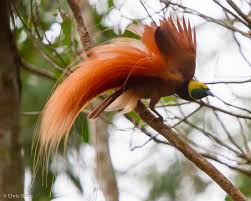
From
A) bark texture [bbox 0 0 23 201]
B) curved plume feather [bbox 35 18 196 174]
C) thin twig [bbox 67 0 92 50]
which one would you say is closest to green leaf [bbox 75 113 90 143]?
thin twig [bbox 67 0 92 50]

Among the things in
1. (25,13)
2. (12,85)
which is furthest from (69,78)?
(25,13)

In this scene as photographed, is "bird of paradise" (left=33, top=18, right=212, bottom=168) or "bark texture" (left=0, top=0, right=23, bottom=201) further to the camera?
"bird of paradise" (left=33, top=18, right=212, bottom=168)

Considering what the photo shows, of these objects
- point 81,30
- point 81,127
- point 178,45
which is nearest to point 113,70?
point 178,45

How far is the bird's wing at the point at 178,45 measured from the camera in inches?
51.9

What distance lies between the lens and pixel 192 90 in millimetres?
1376

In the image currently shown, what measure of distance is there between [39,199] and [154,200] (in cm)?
130

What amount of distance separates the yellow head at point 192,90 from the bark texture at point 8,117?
45 centimetres

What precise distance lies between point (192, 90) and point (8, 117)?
0.53 metres

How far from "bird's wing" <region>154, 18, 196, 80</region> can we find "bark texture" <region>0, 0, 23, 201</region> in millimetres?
370

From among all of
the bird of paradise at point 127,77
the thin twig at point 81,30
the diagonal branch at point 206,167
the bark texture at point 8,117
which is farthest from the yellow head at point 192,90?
the bark texture at point 8,117

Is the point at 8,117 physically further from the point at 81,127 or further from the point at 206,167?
the point at 81,127

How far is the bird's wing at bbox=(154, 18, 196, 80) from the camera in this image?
1.32 meters

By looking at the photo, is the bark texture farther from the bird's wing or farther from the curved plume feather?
the bird's wing

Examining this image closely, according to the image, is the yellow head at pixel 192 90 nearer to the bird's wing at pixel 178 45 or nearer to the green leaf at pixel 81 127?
the bird's wing at pixel 178 45
